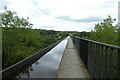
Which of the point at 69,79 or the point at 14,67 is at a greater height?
the point at 14,67

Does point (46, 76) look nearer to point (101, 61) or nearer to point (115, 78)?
point (115, 78)

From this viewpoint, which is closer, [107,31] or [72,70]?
[72,70]

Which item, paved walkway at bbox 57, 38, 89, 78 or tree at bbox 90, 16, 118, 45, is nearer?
paved walkway at bbox 57, 38, 89, 78

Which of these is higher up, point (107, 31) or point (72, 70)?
point (107, 31)

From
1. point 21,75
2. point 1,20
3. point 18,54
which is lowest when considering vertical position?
point 18,54

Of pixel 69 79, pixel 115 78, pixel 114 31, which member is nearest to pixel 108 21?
pixel 114 31

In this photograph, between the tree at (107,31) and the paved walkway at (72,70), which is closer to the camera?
the paved walkway at (72,70)

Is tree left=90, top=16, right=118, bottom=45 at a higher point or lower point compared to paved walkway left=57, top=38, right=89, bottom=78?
higher

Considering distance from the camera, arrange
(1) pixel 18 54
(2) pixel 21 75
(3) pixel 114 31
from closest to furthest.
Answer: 1. (2) pixel 21 75
2. (1) pixel 18 54
3. (3) pixel 114 31

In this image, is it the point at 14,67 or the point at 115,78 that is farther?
the point at 115,78

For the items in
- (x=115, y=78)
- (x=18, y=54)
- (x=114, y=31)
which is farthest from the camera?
(x=114, y=31)

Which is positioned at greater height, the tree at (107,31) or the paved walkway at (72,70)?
the tree at (107,31)

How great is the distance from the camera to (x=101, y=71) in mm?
4863

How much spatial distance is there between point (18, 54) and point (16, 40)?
2074 millimetres
